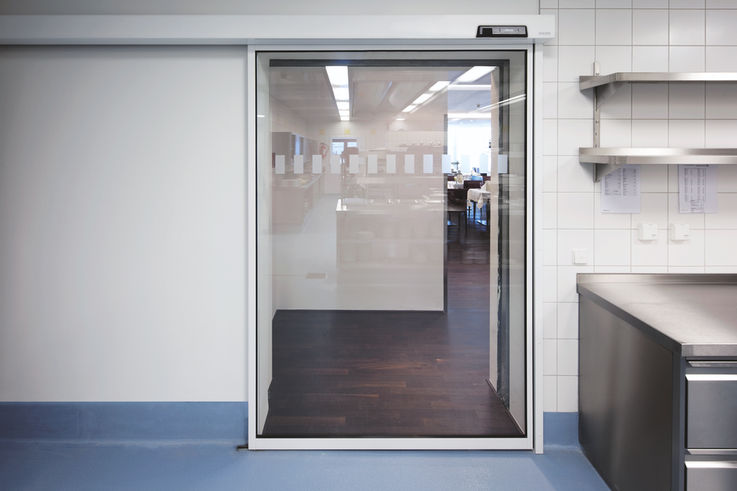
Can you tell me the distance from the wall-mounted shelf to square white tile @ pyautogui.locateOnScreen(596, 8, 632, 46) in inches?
6.6

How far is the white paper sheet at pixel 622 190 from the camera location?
2.88 metres

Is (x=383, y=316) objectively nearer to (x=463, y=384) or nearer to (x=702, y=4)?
(x=463, y=384)

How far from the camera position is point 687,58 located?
2844 millimetres

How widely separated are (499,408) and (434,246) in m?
0.88

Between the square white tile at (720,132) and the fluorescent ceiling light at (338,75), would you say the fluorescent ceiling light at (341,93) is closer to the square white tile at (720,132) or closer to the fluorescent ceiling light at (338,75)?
the fluorescent ceiling light at (338,75)

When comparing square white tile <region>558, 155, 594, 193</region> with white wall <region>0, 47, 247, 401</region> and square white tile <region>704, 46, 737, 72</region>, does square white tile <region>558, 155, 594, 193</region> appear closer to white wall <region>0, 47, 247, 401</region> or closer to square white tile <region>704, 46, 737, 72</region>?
square white tile <region>704, 46, 737, 72</region>

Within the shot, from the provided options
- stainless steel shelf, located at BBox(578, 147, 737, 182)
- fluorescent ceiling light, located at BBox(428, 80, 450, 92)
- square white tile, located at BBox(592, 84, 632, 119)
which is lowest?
stainless steel shelf, located at BBox(578, 147, 737, 182)

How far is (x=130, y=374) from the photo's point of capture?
305 centimetres

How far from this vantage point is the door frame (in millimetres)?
2885

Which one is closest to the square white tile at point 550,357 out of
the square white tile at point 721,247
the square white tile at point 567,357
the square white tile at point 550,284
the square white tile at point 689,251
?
the square white tile at point 567,357

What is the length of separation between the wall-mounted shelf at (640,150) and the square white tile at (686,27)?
377 millimetres

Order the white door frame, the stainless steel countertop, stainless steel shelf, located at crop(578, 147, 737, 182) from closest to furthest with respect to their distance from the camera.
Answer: the stainless steel countertop → stainless steel shelf, located at crop(578, 147, 737, 182) → the white door frame

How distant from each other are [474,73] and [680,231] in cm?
120

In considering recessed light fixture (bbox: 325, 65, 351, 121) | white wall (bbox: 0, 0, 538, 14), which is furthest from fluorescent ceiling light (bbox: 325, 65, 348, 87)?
white wall (bbox: 0, 0, 538, 14)
